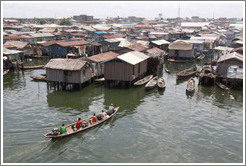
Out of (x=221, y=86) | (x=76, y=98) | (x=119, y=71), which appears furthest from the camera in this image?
(x=221, y=86)

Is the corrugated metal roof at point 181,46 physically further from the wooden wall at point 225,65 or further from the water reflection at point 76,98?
the water reflection at point 76,98

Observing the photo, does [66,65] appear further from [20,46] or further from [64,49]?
[20,46]

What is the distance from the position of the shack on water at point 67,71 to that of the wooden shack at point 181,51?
26.2 m

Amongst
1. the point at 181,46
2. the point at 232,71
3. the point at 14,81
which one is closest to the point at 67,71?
the point at 14,81

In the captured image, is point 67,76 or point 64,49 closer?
point 67,76

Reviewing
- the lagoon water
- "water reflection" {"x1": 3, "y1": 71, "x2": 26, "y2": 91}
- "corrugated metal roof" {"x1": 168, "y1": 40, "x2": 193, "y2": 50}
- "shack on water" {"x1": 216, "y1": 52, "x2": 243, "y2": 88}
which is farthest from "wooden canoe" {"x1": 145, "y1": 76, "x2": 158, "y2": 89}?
"corrugated metal roof" {"x1": 168, "y1": 40, "x2": 193, "y2": 50}

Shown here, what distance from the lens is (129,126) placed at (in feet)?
66.8

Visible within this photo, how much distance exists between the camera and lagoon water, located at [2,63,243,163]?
1597 cm

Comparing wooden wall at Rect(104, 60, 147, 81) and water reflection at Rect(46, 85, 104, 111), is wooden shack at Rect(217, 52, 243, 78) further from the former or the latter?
water reflection at Rect(46, 85, 104, 111)

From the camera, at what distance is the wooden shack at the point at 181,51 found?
49.4 meters

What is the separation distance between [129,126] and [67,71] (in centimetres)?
1293

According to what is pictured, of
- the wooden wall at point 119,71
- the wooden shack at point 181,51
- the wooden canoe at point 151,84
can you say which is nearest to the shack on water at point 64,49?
the wooden shack at point 181,51

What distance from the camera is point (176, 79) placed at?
116 feet

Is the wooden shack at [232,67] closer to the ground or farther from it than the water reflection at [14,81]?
farther from it
